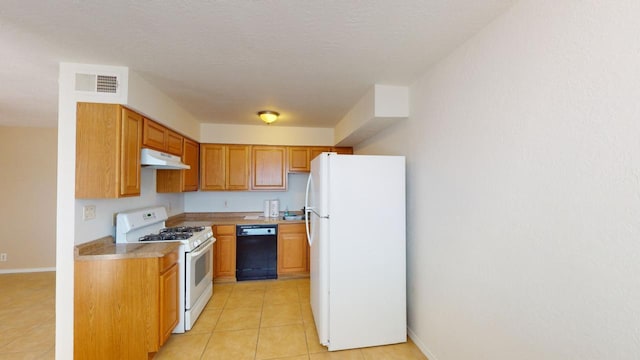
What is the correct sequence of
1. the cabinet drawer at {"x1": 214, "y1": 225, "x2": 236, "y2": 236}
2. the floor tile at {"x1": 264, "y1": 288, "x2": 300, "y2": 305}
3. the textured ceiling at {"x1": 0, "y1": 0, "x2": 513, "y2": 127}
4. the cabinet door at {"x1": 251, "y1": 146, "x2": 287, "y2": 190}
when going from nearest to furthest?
the textured ceiling at {"x1": 0, "y1": 0, "x2": 513, "y2": 127}
the floor tile at {"x1": 264, "y1": 288, "x2": 300, "y2": 305}
the cabinet drawer at {"x1": 214, "y1": 225, "x2": 236, "y2": 236}
the cabinet door at {"x1": 251, "y1": 146, "x2": 287, "y2": 190}

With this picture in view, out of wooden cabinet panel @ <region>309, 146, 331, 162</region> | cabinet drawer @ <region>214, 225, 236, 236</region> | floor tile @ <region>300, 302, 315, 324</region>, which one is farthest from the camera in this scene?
wooden cabinet panel @ <region>309, 146, 331, 162</region>

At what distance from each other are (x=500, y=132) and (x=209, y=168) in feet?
12.3

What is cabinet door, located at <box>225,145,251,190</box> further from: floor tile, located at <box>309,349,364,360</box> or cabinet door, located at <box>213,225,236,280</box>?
floor tile, located at <box>309,349,364,360</box>

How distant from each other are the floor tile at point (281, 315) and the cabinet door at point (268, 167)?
5.92ft

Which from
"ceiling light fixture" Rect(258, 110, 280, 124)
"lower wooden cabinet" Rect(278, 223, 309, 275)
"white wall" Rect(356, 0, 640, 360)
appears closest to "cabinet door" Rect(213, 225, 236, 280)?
"lower wooden cabinet" Rect(278, 223, 309, 275)

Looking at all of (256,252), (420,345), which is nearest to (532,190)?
(420,345)

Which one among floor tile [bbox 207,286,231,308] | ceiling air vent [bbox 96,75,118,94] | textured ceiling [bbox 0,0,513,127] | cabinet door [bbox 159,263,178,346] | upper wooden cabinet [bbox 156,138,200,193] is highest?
textured ceiling [bbox 0,0,513,127]

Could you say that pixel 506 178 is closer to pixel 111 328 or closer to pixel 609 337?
pixel 609 337

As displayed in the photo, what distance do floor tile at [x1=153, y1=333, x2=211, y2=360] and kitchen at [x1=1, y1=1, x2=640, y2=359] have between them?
74 centimetres

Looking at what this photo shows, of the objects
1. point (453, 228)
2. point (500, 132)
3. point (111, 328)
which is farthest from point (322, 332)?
point (500, 132)

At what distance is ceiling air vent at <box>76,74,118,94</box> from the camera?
1.99m

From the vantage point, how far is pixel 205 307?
116 inches

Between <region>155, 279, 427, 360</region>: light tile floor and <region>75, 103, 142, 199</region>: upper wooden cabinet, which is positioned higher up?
<region>75, 103, 142, 199</region>: upper wooden cabinet

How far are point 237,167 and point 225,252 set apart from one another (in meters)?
1.31
